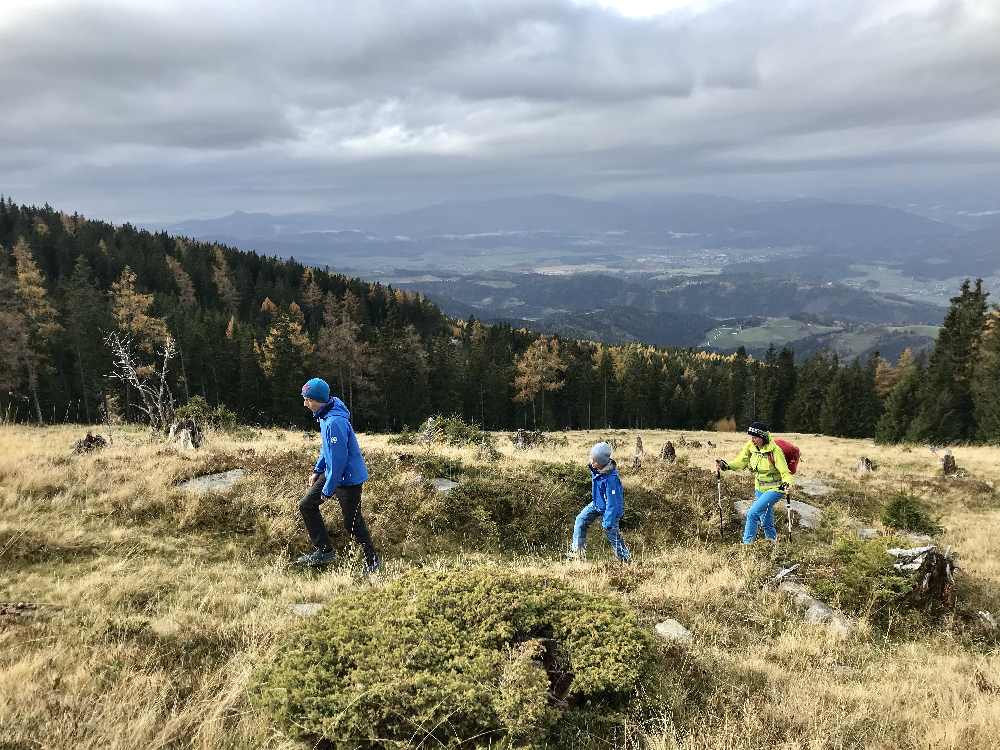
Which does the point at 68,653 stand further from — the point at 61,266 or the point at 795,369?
the point at 61,266

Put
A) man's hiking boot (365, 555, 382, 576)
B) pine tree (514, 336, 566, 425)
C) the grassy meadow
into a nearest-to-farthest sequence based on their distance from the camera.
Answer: the grassy meadow < man's hiking boot (365, 555, 382, 576) < pine tree (514, 336, 566, 425)

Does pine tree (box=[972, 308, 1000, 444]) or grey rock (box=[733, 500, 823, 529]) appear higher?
grey rock (box=[733, 500, 823, 529])

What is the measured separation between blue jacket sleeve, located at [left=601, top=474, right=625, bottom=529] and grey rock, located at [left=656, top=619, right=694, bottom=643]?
2.98 metres

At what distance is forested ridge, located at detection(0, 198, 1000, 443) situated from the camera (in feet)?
193

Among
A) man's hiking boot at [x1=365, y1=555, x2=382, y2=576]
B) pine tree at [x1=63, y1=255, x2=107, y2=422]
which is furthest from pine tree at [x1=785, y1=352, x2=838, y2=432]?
pine tree at [x1=63, y1=255, x2=107, y2=422]

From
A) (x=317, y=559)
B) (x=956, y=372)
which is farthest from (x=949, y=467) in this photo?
(x=956, y=372)

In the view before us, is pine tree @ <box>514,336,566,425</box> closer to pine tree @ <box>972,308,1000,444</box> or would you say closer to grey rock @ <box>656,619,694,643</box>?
pine tree @ <box>972,308,1000,444</box>

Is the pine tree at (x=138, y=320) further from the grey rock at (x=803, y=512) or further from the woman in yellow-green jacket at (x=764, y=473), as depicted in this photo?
the woman in yellow-green jacket at (x=764, y=473)

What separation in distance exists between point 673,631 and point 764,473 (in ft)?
17.0

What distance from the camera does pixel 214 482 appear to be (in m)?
9.59

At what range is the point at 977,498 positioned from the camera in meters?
16.5

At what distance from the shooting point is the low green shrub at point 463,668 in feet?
11.3

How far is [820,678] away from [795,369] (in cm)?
9680

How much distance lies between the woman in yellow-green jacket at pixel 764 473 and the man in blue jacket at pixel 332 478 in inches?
251
